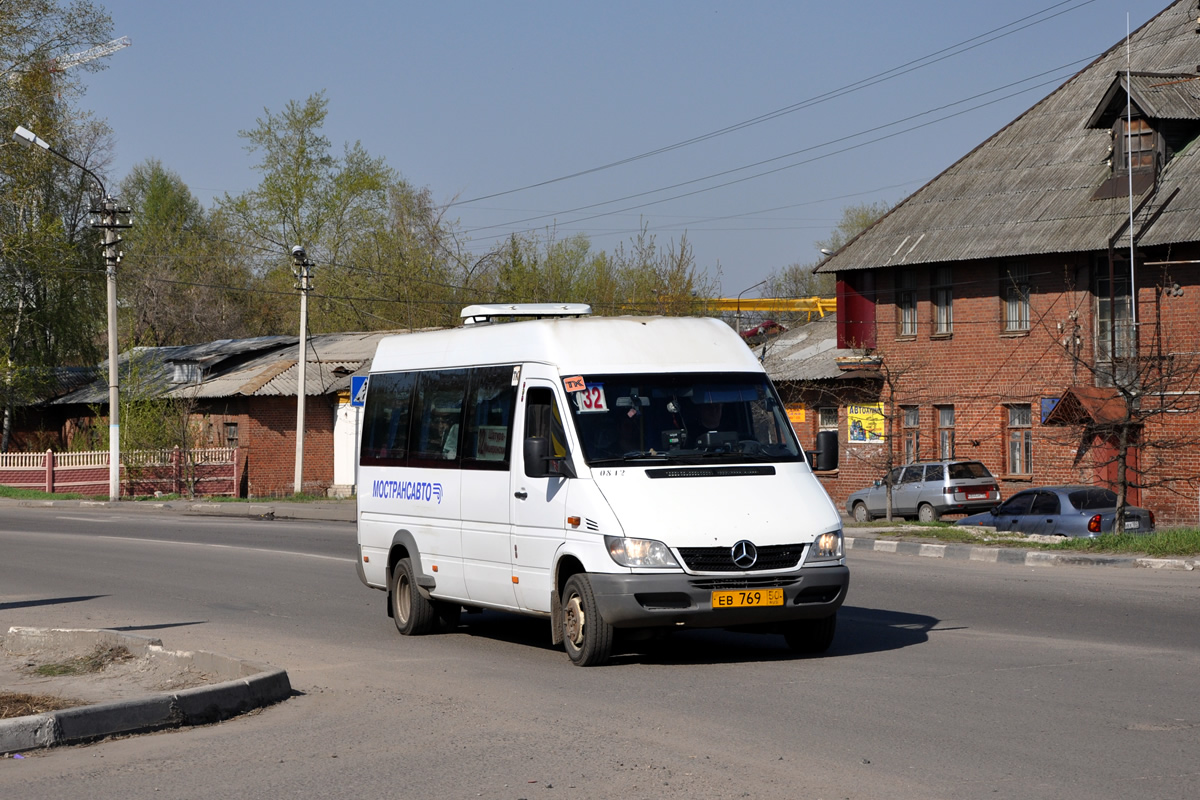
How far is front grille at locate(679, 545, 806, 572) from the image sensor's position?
9.44m

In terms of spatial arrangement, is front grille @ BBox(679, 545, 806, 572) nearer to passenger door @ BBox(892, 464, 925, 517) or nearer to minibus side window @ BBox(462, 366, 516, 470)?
minibus side window @ BBox(462, 366, 516, 470)

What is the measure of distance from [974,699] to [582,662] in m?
2.91

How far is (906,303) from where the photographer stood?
36594 mm

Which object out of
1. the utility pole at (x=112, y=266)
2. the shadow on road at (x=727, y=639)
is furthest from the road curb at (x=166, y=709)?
the utility pole at (x=112, y=266)

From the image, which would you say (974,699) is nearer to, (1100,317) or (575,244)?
(1100,317)

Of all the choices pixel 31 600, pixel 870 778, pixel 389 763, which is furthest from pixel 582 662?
pixel 31 600

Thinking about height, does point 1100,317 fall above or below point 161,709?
above

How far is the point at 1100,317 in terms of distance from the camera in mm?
31969

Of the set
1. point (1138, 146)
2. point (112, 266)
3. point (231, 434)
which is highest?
point (1138, 146)

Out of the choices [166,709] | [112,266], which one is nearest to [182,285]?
[112,266]

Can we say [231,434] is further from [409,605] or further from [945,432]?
[409,605]

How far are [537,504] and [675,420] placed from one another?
1.23 m

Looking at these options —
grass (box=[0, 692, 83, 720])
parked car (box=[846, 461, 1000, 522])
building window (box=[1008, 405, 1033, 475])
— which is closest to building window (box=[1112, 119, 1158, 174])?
building window (box=[1008, 405, 1033, 475])

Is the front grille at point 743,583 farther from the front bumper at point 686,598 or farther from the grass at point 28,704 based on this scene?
the grass at point 28,704
